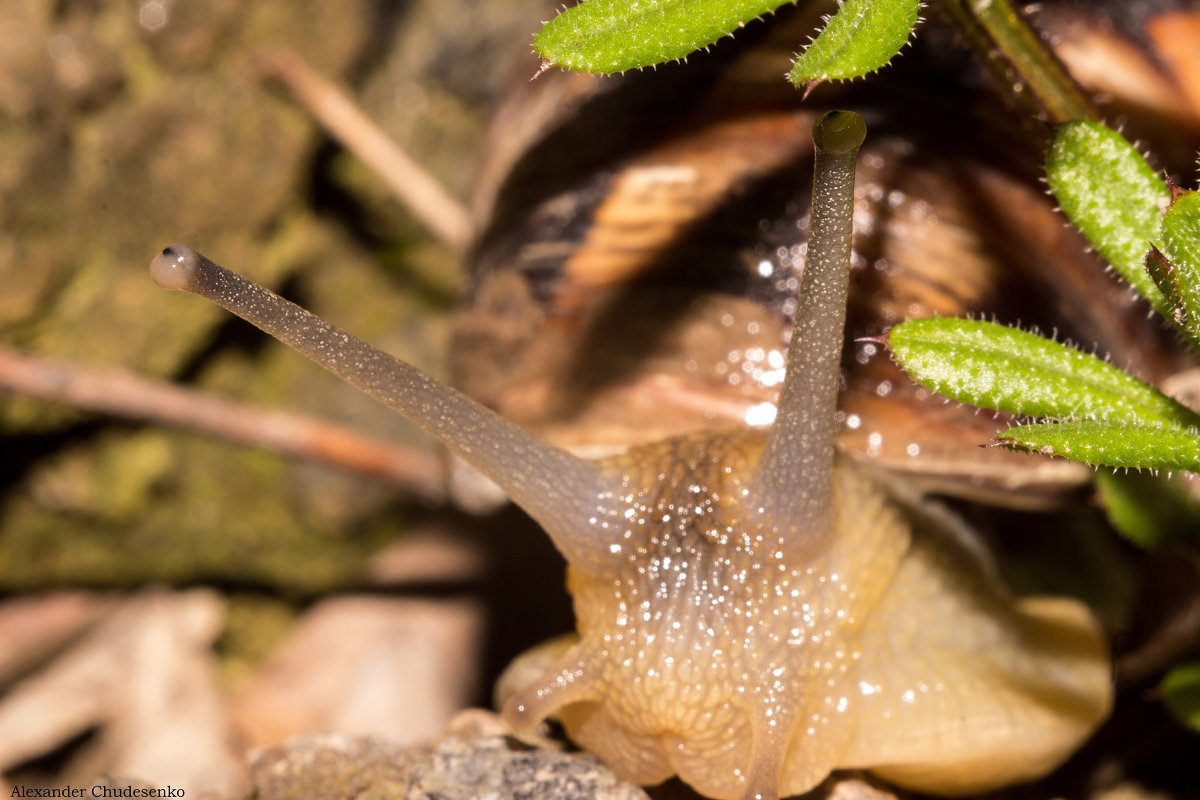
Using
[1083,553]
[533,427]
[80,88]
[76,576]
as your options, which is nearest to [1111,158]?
[533,427]

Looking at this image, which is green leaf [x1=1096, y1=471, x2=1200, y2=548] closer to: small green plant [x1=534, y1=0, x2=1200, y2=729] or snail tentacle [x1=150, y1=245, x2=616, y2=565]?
small green plant [x1=534, y1=0, x2=1200, y2=729]

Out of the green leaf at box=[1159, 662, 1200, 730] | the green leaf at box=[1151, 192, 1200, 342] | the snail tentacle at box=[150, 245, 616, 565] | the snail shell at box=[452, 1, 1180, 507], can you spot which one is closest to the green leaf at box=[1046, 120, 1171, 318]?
the green leaf at box=[1151, 192, 1200, 342]

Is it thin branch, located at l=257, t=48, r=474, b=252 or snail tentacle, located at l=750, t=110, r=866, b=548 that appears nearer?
snail tentacle, located at l=750, t=110, r=866, b=548

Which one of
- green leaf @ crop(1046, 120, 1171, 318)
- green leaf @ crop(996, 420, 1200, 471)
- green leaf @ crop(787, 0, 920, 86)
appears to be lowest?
green leaf @ crop(996, 420, 1200, 471)

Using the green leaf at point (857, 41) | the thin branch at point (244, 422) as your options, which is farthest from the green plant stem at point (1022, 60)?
the thin branch at point (244, 422)

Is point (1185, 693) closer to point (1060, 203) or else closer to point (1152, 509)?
point (1152, 509)

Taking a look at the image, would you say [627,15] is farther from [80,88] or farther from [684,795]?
[80,88]
